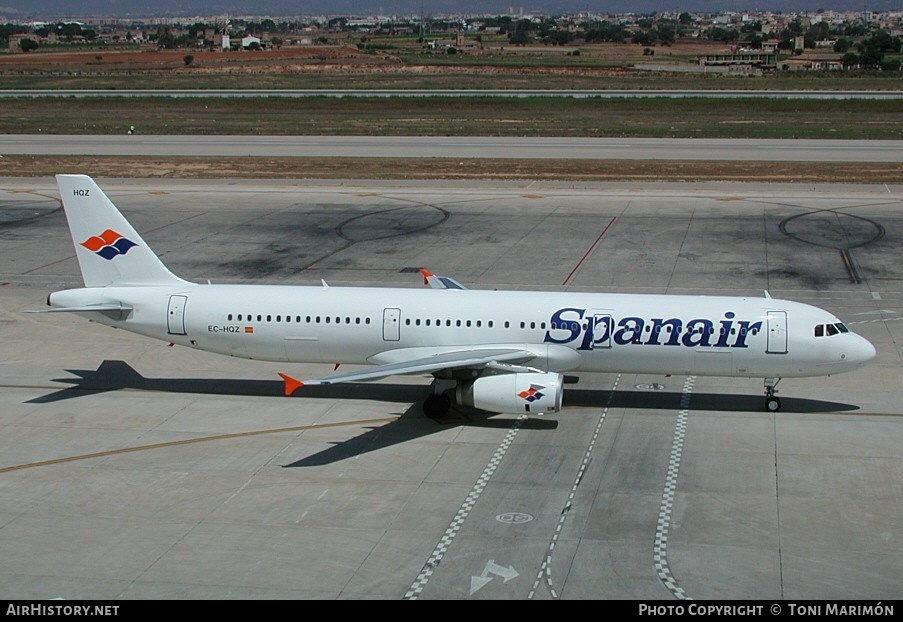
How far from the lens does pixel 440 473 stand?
2970cm

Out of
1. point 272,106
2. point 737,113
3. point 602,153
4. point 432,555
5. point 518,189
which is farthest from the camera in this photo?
point 272,106

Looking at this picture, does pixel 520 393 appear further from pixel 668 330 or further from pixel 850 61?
pixel 850 61

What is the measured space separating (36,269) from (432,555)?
36840 millimetres

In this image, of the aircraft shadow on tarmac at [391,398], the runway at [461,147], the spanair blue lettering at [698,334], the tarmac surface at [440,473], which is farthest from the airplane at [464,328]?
the runway at [461,147]

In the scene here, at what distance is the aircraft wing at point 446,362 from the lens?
1252 inches

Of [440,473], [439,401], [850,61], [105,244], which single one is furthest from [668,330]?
[850,61]

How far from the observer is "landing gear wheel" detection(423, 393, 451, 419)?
112ft

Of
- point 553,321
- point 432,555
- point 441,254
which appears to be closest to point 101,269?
point 553,321

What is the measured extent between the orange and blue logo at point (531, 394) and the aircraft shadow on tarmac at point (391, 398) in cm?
164

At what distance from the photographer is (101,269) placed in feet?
121

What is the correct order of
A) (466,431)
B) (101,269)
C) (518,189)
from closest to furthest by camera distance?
(466,431)
(101,269)
(518,189)

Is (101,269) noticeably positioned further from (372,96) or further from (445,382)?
(372,96)

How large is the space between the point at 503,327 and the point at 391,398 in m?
4.89

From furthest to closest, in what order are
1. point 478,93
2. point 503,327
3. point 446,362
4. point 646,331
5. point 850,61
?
point 850,61
point 478,93
point 503,327
point 646,331
point 446,362
